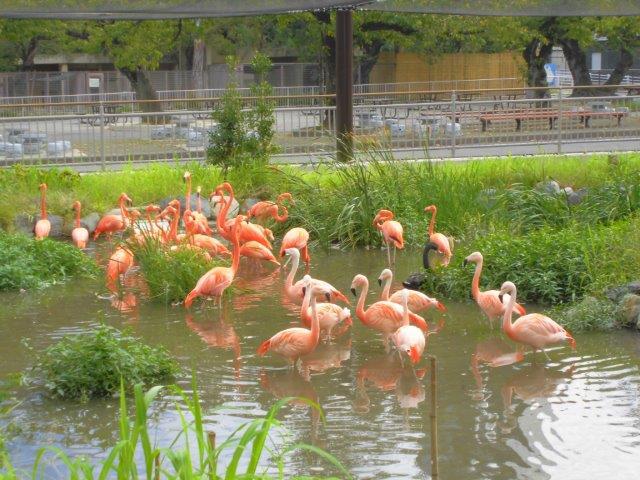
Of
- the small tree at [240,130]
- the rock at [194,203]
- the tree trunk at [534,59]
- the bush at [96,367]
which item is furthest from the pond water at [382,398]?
the tree trunk at [534,59]

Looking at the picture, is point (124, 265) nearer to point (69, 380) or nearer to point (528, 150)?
point (69, 380)

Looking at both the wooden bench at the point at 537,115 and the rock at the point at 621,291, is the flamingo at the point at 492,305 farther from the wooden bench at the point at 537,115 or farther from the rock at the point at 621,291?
the wooden bench at the point at 537,115

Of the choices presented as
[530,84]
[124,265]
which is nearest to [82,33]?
[530,84]

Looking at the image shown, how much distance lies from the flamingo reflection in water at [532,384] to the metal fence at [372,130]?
889 centimetres

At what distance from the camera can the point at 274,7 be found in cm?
1488

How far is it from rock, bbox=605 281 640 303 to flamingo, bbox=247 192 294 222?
15.7 feet

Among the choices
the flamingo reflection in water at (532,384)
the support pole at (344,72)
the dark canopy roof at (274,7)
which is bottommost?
the flamingo reflection in water at (532,384)

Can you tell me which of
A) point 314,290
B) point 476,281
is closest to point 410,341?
point 314,290

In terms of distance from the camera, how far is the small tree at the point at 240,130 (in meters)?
14.4

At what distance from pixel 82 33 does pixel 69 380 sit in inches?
1203

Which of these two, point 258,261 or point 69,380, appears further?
point 258,261

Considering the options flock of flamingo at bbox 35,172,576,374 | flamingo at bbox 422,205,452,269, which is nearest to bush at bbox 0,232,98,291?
flock of flamingo at bbox 35,172,576,374

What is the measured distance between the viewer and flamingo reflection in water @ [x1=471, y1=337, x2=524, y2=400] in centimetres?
743

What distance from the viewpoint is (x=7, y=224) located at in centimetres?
1291
